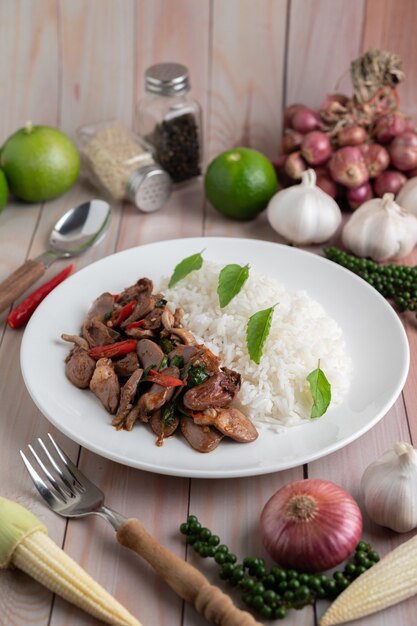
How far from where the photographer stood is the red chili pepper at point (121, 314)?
2479 millimetres

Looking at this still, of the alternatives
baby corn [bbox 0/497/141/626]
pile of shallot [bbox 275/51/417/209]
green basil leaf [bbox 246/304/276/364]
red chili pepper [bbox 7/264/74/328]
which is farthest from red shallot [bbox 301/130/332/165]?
baby corn [bbox 0/497/141/626]

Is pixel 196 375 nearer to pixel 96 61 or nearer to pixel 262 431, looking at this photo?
pixel 262 431

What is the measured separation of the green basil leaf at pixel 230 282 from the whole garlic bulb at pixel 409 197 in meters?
1.11

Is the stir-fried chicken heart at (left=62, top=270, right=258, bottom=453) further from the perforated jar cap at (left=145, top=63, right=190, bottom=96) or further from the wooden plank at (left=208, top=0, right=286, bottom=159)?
the wooden plank at (left=208, top=0, right=286, bottom=159)

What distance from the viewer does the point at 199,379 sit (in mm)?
2133

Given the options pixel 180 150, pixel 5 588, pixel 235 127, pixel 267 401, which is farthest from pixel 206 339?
pixel 235 127

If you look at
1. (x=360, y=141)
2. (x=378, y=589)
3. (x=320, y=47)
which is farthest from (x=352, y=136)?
(x=378, y=589)

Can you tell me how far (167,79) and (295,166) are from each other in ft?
2.18

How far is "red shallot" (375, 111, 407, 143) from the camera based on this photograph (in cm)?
334

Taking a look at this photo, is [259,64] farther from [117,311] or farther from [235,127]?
[117,311]

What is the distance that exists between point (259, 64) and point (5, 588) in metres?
2.85

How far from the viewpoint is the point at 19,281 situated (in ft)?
9.52

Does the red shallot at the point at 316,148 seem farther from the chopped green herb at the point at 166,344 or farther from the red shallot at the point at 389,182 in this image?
the chopped green herb at the point at 166,344

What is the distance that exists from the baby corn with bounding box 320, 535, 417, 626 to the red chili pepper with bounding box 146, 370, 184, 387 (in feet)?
2.25
